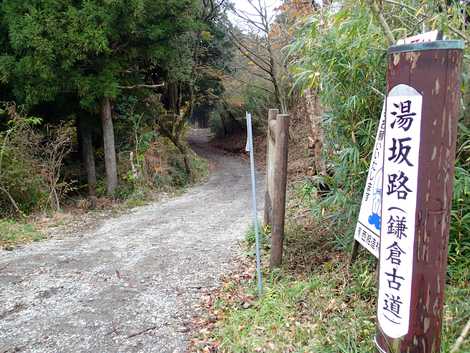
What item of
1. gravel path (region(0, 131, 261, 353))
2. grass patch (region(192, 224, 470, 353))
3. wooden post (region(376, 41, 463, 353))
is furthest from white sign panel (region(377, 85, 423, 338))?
gravel path (region(0, 131, 261, 353))

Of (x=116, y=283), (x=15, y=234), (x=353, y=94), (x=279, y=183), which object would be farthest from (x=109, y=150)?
(x=353, y=94)

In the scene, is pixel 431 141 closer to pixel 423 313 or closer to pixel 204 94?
pixel 423 313

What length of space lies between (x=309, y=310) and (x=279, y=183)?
4.14ft

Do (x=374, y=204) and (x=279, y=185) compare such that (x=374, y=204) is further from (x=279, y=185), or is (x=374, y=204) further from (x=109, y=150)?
(x=109, y=150)

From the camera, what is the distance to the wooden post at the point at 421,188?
5.16ft

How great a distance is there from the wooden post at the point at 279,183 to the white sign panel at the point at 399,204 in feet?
6.38

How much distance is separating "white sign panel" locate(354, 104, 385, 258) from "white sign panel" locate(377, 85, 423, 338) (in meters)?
0.83

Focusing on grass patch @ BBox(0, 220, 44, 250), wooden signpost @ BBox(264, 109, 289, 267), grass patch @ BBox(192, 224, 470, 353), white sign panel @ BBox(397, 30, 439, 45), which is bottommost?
grass patch @ BBox(0, 220, 44, 250)

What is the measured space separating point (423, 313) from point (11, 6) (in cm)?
840

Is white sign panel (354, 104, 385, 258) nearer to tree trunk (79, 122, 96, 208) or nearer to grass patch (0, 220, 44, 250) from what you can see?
grass patch (0, 220, 44, 250)

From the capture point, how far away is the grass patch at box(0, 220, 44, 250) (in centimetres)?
563

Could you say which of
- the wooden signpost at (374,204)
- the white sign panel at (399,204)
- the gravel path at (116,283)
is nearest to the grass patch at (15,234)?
the gravel path at (116,283)

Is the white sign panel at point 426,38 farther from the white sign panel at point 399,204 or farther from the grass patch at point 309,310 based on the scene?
the grass patch at point 309,310

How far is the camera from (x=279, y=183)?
374cm
